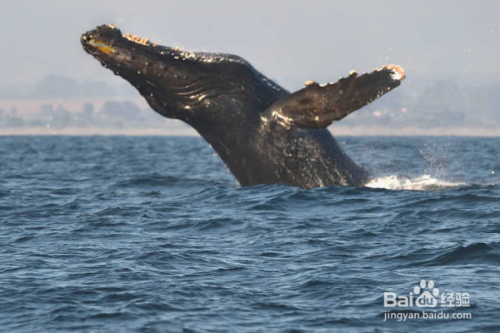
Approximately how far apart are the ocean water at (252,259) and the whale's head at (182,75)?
2042 mm

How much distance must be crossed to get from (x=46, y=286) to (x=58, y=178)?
18091mm

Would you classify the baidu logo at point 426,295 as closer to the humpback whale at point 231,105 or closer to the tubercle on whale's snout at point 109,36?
the humpback whale at point 231,105

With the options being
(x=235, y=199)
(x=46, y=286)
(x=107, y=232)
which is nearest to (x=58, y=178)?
(x=235, y=199)

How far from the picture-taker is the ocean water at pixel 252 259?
9219 millimetres

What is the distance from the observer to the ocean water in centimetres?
922

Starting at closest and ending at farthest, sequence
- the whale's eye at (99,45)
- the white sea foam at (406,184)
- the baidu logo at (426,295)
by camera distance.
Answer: the baidu logo at (426,295) < the whale's eye at (99,45) < the white sea foam at (406,184)

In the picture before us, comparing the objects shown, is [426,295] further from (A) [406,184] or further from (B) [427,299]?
(A) [406,184]

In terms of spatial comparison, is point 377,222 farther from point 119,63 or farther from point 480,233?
point 119,63

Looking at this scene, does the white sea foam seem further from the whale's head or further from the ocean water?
the whale's head

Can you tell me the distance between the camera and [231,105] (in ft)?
51.6

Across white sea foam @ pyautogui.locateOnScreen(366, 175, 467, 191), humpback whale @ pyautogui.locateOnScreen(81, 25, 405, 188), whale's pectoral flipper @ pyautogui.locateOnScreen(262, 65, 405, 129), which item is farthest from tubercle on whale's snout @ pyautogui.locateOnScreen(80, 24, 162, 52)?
white sea foam @ pyautogui.locateOnScreen(366, 175, 467, 191)

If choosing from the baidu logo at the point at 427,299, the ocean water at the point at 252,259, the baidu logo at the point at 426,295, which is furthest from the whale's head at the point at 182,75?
the baidu logo at the point at 427,299

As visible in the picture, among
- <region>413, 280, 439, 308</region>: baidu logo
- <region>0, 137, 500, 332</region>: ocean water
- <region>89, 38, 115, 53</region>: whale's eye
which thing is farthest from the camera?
<region>89, 38, 115, 53</region>: whale's eye

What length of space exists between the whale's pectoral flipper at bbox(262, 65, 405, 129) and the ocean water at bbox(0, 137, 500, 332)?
2046 mm
